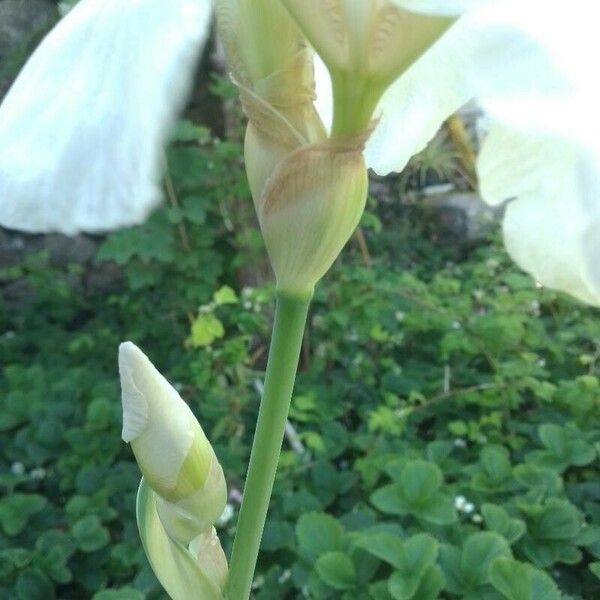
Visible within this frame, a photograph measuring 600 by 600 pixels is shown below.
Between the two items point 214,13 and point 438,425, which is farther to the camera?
point 438,425

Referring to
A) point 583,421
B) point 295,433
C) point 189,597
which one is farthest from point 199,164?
point 189,597

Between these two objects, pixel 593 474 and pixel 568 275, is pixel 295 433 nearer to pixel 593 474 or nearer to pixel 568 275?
pixel 593 474

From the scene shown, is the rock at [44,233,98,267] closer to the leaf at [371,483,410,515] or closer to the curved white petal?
the leaf at [371,483,410,515]

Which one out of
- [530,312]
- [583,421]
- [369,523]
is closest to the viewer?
[369,523]

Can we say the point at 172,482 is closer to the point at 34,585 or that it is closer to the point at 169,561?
the point at 169,561

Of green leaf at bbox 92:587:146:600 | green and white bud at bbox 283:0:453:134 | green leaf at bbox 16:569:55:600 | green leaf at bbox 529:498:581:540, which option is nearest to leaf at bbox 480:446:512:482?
green leaf at bbox 529:498:581:540

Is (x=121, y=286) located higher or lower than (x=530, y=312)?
lower
